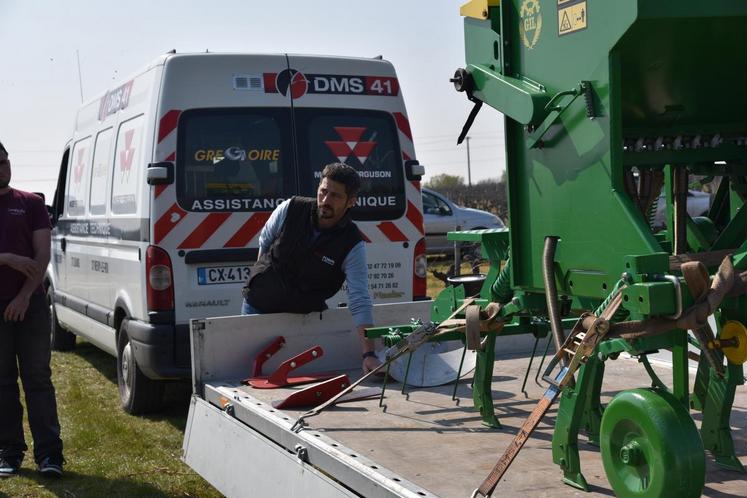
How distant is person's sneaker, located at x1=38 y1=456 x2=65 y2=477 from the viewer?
5561mm

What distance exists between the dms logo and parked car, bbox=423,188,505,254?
38.9ft

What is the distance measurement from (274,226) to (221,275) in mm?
1487

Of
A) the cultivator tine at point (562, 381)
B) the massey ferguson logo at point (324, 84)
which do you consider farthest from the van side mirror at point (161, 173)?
the cultivator tine at point (562, 381)

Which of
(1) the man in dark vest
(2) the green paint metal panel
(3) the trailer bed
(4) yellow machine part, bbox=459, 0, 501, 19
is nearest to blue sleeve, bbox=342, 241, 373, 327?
(1) the man in dark vest

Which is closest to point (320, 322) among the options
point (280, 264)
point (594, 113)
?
point (280, 264)

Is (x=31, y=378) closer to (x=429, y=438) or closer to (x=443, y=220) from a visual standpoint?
(x=429, y=438)

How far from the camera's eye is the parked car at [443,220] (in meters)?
18.9

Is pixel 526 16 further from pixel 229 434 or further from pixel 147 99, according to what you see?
pixel 147 99

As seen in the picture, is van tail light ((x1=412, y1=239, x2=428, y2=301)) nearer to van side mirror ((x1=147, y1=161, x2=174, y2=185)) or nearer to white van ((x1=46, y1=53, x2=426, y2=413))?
white van ((x1=46, y1=53, x2=426, y2=413))

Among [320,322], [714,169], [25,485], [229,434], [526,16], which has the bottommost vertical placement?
[25,485]

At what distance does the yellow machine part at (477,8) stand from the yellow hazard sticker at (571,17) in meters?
0.45

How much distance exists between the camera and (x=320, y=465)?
3.53m

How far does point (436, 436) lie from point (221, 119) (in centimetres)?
346

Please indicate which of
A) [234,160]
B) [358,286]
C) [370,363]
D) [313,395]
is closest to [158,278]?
[234,160]
